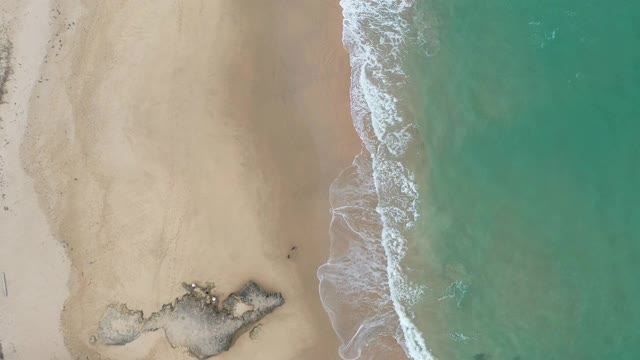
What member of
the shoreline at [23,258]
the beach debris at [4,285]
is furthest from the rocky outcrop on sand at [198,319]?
the beach debris at [4,285]

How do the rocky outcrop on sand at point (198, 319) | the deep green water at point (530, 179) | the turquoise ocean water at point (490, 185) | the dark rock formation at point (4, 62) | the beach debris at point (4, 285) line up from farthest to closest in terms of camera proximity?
the dark rock formation at point (4, 62) < the deep green water at point (530, 179) < the turquoise ocean water at point (490, 185) < the beach debris at point (4, 285) < the rocky outcrop on sand at point (198, 319)

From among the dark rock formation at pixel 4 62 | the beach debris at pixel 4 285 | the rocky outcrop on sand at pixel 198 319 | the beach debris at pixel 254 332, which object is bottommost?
the beach debris at pixel 254 332

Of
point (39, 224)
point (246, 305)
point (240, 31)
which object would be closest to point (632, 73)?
point (240, 31)

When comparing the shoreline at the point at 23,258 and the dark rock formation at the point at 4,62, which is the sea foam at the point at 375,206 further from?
the dark rock formation at the point at 4,62

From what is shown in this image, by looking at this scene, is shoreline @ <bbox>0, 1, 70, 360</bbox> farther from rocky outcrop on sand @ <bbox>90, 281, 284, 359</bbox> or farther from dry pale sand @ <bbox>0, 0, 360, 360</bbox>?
rocky outcrop on sand @ <bbox>90, 281, 284, 359</bbox>

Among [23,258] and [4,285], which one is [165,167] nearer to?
[23,258]

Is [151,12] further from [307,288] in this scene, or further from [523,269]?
[523,269]

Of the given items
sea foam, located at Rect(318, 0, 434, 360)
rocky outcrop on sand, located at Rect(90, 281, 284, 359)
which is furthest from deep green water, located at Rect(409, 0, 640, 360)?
rocky outcrop on sand, located at Rect(90, 281, 284, 359)
